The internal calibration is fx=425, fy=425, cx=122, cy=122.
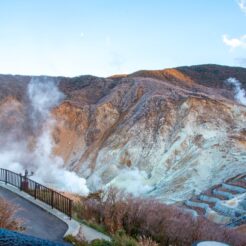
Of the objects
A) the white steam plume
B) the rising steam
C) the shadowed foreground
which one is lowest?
the rising steam

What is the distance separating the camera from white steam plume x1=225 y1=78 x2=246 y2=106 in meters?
62.7

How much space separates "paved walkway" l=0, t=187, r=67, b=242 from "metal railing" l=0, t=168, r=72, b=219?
54 cm

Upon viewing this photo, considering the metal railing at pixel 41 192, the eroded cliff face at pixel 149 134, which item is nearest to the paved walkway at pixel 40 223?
the metal railing at pixel 41 192

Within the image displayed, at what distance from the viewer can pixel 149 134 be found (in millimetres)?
46969

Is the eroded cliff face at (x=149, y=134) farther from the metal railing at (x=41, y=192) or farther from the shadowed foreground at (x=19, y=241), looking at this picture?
the shadowed foreground at (x=19, y=241)

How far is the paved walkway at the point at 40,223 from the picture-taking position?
11.5m

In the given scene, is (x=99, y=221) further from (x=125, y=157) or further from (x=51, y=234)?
(x=125, y=157)

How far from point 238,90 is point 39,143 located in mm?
31763

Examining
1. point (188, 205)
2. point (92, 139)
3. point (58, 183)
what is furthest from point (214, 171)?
point (92, 139)

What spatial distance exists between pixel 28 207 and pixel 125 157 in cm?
3109

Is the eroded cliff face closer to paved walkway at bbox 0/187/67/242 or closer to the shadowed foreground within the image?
paved walkway at bbox 0/187/67/242

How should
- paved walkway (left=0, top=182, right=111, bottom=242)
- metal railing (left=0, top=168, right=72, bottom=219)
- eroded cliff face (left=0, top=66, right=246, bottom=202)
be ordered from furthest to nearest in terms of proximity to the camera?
eroded cliff face (left=0, top=66, right=246, bottom=202), metal railing (left=0, top=168, right=72, bottom=219), paved walkway (left=0, top=182, right=111, bottom=242)

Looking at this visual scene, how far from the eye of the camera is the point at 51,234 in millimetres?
11727

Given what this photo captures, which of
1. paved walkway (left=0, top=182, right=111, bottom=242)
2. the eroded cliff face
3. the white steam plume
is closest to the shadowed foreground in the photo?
paved walkway (left=0, top=182, right=111, bottom=242)
